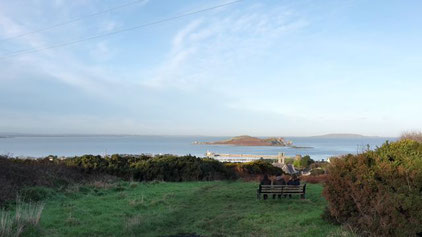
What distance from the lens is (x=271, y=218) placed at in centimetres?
820

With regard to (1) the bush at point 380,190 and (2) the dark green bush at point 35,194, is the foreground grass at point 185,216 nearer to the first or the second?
(2) the dark green bush at point 35,194

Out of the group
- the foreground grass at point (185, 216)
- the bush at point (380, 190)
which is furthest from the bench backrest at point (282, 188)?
the bush at point (380, 190)

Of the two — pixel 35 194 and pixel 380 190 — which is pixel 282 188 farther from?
pixel 35 194

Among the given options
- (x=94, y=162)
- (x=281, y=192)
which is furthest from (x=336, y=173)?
(x=94, y=162)

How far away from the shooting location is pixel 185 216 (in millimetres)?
9016

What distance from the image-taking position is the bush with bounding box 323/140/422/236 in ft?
18.7

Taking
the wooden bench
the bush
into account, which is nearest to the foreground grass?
the wooden bench

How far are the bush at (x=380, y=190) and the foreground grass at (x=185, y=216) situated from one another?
21.2 inches

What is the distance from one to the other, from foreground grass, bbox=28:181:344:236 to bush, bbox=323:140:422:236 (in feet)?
1.77

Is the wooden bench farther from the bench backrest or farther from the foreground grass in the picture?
the foreground grass

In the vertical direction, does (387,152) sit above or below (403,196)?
above

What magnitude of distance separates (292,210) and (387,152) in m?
3.26

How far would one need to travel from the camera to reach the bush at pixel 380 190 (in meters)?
5.70

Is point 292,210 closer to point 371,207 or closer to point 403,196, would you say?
point 371,207
